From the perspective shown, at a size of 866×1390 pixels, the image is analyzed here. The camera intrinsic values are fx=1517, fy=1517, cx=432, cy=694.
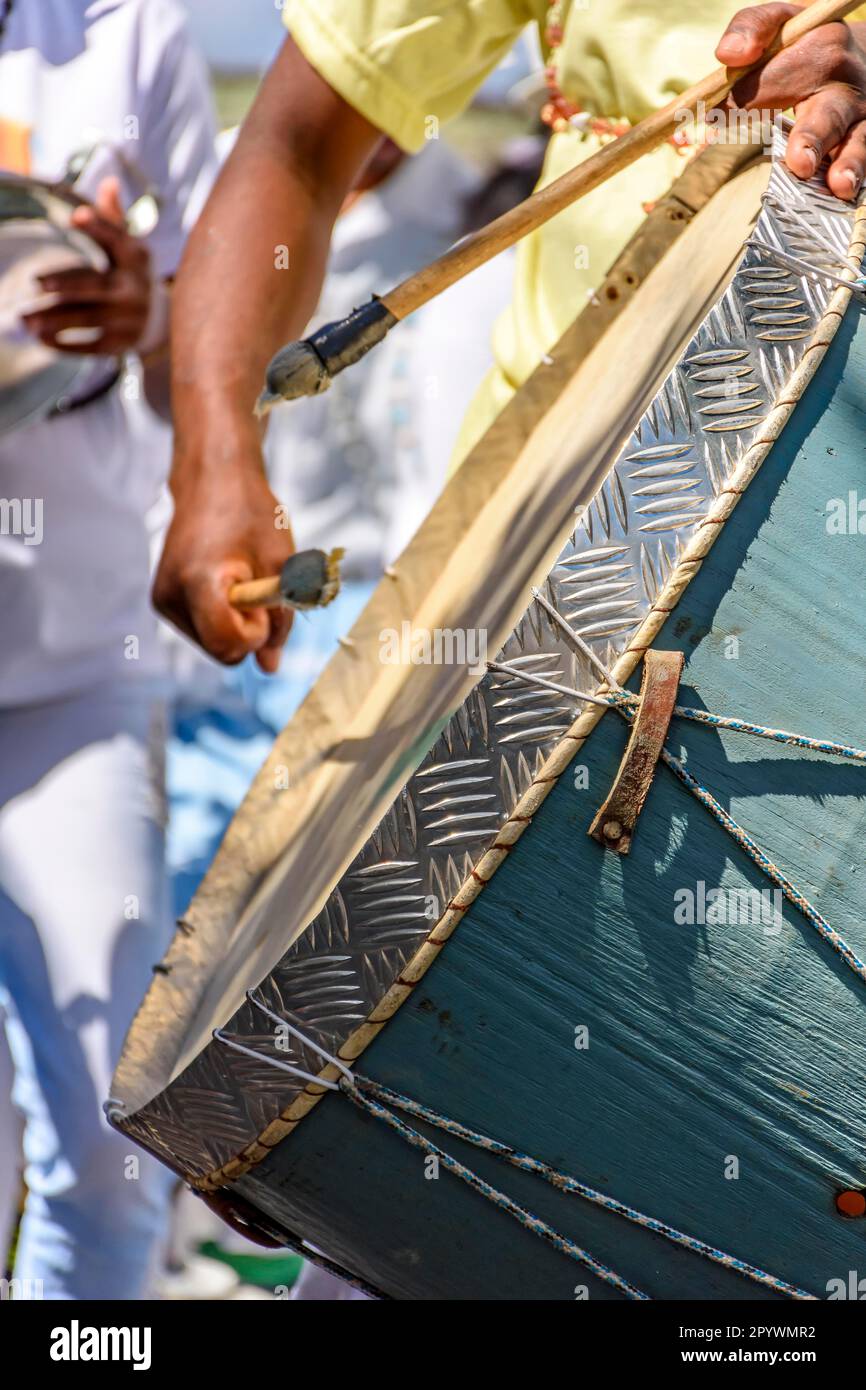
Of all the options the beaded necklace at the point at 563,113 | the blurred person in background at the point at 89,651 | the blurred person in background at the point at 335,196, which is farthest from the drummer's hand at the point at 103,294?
the beaded necklace at the point at 563,113

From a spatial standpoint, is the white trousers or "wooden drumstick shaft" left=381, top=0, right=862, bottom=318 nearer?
"wooden drumstick shaft" left=381, top=0, right=862, bottom=318

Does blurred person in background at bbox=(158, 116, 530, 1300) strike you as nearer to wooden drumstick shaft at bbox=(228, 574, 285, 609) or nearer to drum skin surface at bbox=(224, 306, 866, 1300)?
wooden drumstick shaft at bbox=(228, 574, 285, 609)

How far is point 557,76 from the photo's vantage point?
54.1 inches

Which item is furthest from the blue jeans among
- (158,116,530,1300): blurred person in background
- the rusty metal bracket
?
the rusty metal bracket

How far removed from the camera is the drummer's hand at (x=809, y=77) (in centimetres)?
108

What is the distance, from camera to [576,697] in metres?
0.95

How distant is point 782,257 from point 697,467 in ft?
0.54

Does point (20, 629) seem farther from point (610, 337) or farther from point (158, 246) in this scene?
point (610, 337)

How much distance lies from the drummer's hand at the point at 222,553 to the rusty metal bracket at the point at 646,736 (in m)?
0.53

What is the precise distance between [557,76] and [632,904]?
80 centimetres

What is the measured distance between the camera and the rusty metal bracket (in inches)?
37.5

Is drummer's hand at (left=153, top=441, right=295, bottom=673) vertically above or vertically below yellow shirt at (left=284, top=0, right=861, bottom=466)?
below

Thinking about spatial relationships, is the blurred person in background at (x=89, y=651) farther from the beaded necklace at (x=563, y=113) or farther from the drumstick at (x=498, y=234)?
the drumstick at (x=498, y=234)
